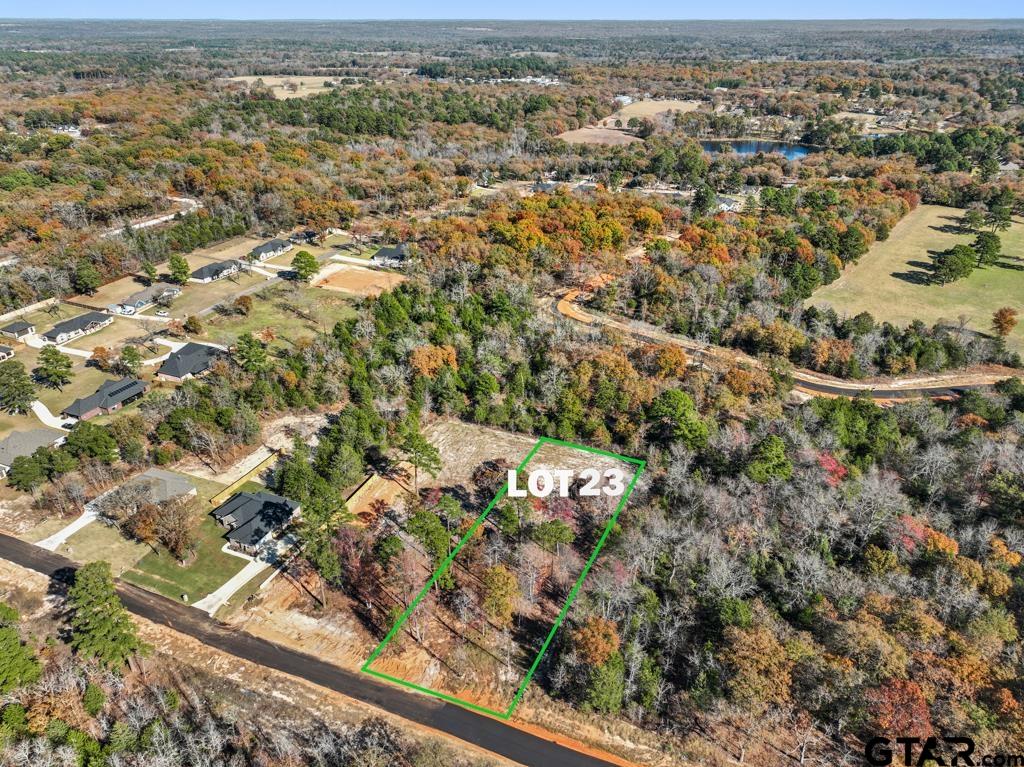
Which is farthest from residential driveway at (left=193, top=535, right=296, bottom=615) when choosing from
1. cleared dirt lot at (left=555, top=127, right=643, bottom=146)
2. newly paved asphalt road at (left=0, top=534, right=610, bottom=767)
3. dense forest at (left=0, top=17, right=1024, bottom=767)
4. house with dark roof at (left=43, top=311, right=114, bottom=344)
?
cleared dirt lot at (left=555, top=127, right=643, bottom=146)

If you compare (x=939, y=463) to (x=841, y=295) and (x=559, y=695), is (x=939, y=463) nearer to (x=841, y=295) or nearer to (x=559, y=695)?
(x=559, y=695)

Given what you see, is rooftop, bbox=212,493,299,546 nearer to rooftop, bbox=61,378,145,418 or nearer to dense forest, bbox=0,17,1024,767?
dense forest, bbox=0,17,1024,767

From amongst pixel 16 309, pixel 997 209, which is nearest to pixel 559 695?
pixel 16 309

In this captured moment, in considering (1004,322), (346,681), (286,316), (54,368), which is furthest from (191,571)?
(1004,322)

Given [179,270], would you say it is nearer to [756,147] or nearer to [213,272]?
[213,272]

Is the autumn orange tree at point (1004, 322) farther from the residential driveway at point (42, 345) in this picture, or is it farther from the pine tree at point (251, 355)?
the residential driveway at point (42, 345)

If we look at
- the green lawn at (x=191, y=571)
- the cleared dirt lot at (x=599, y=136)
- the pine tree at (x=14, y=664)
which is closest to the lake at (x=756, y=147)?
the cleared dirt lot at (x=599, y=136)
